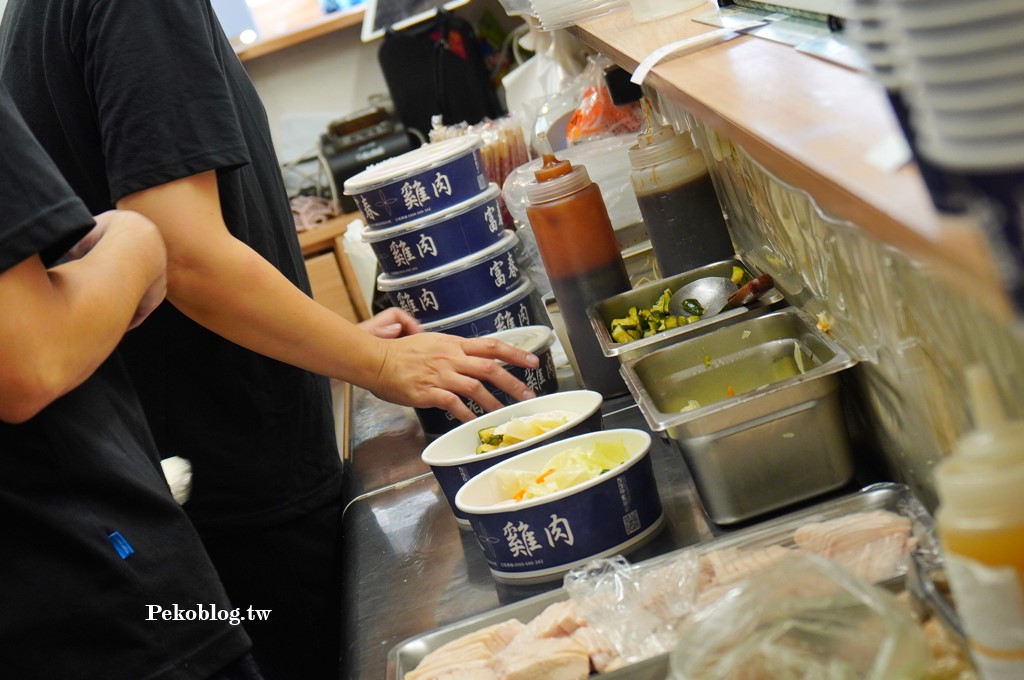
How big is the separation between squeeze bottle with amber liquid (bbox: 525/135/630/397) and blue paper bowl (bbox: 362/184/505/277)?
32cm

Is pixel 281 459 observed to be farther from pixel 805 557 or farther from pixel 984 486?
pixel 984 486

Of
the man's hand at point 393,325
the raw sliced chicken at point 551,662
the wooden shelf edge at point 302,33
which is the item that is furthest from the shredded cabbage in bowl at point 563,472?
the wooden shelf edge at point 302,33

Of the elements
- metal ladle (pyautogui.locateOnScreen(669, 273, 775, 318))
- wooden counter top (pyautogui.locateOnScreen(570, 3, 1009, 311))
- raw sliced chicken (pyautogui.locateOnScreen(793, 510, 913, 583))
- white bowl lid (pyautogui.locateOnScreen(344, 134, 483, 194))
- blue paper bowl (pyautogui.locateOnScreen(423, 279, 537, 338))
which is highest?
wooden counter top (pyautogui.locateOnScreen(570, 3, 1009, 311))

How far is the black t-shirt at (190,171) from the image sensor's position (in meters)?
1.51

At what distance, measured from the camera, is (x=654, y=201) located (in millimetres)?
1767

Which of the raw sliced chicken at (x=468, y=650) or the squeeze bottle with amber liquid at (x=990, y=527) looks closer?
the squeeze bottle with amber liquid at (x=990, y=527)

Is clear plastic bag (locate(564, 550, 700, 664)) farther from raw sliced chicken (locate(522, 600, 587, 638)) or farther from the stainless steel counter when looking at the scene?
the stainless steel counter

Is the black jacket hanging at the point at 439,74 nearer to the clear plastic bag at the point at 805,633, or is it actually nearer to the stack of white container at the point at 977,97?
the clear plastic bag at the point at 805,633

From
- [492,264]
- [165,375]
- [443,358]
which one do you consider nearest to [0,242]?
[165,375]

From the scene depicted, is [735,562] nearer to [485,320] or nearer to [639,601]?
[639,601]

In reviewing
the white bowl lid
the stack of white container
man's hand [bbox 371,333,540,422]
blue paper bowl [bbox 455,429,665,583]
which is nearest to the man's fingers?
man's hand [bbox 371,333,540,422]

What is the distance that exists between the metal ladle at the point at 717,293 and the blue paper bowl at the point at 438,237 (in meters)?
0.55

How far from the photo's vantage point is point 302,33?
479 cm

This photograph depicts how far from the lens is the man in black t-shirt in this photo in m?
1.52
